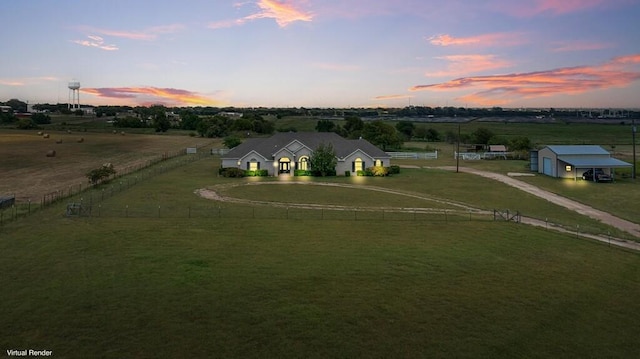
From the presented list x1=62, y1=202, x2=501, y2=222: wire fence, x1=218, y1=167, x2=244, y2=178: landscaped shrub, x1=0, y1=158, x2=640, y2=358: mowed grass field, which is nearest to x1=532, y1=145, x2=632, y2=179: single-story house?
x1=62, y1=202, x2=501, y2=222: wire fence

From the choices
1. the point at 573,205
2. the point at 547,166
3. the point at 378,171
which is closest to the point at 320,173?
the point at 378,171

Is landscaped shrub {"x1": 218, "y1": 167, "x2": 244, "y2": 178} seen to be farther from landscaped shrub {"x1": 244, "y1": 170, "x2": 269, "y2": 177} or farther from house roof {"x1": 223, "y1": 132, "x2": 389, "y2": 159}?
house roof {"x1": 223, "y1": 132, "x2": 389, "y2": 159}

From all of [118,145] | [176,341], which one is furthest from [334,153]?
[118,145]

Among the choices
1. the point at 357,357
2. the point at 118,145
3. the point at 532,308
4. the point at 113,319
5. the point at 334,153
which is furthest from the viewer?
the point at 118,145

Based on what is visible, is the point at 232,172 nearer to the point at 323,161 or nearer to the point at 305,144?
the point at 323,161

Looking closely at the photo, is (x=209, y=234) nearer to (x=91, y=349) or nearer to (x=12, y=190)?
(x=91, y=349)

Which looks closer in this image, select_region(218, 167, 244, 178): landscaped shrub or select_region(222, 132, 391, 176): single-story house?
select_region(218, 167, 244, 178): landscaped shrub
